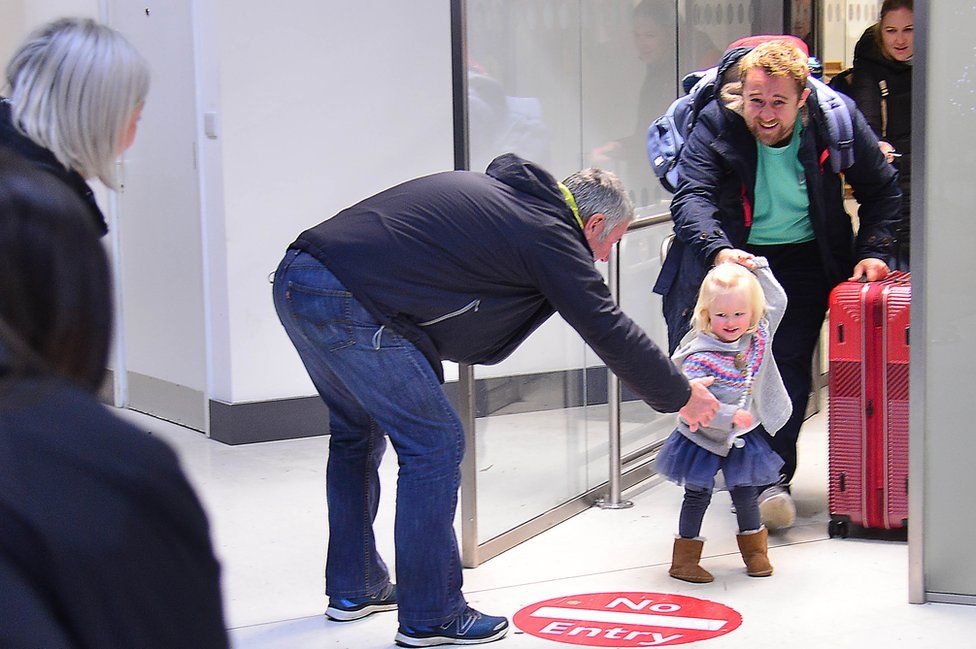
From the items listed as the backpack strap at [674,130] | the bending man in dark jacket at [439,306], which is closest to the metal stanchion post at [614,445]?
the backpack strap at [674,130]

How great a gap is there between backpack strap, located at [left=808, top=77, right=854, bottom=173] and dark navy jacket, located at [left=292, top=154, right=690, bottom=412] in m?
1.27

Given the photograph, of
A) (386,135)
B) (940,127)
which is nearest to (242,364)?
(386,135)

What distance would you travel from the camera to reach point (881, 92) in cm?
515

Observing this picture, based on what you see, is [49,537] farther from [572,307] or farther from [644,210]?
[644,210]

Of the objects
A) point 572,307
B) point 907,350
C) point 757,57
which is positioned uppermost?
point 757,57

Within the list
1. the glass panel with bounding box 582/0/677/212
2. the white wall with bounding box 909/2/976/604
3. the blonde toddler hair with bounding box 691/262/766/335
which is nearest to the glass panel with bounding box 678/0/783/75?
the glass panel with bounding box 582/0/677/212

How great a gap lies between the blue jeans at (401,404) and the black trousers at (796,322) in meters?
1.53

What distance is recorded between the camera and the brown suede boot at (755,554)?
12.6 ft

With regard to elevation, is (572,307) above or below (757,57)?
below

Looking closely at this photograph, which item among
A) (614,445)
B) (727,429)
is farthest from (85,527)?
(614,445)

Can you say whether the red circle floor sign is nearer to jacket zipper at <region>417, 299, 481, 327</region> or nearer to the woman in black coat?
jacket zipper at <region>417, 299, 481, 327</region>

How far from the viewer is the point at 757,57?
4.01 m

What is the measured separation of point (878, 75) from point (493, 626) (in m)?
2.92

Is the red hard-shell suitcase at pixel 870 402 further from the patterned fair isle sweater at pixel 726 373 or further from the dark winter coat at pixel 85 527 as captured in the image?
the dark winter coat at pixel 85 527
